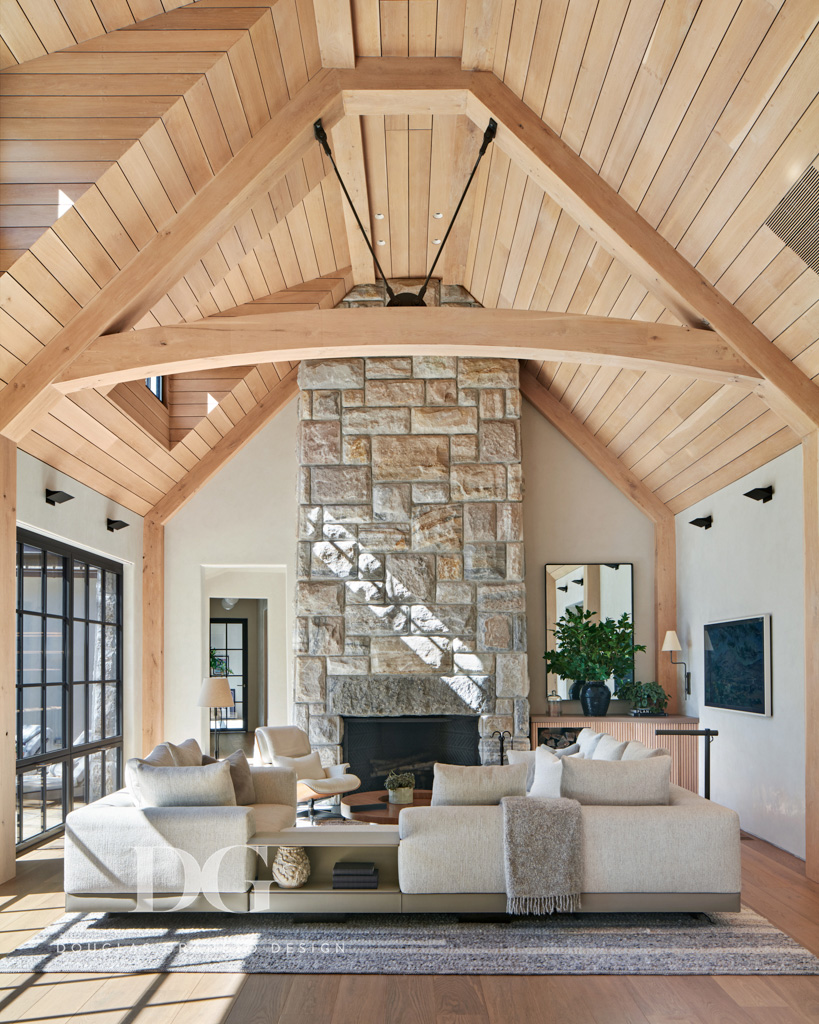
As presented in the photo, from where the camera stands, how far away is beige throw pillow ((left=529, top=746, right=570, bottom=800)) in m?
4.91

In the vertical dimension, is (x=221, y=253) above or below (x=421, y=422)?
above

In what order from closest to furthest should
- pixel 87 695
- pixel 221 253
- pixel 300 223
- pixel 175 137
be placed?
pixel 175 137 → pixel 221 253 → pixel 300 223 → pixel 87 695

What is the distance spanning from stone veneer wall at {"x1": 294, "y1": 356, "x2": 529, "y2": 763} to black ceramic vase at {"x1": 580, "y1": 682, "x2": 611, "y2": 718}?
0.61 metres

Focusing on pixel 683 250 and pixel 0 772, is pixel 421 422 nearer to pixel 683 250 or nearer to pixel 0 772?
pixel 683 250

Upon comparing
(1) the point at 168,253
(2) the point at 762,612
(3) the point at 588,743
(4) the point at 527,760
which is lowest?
(4) the point at 527,760

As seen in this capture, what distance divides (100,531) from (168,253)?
9.82 feet

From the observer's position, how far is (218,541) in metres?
9.08

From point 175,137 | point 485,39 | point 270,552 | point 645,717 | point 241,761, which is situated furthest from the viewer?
point 270,552

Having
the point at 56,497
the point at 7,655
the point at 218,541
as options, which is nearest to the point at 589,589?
the point at 218,541

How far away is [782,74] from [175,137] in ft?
9.59

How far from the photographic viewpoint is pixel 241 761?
558cm

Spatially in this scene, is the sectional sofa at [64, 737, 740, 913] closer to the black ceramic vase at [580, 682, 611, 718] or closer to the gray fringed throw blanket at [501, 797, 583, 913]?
the gray fringed throw blanket at [501, 797, 583, 913]

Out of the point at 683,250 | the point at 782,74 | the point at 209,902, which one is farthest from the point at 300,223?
the point at 209,902

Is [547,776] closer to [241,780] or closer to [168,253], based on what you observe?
[241,780]
